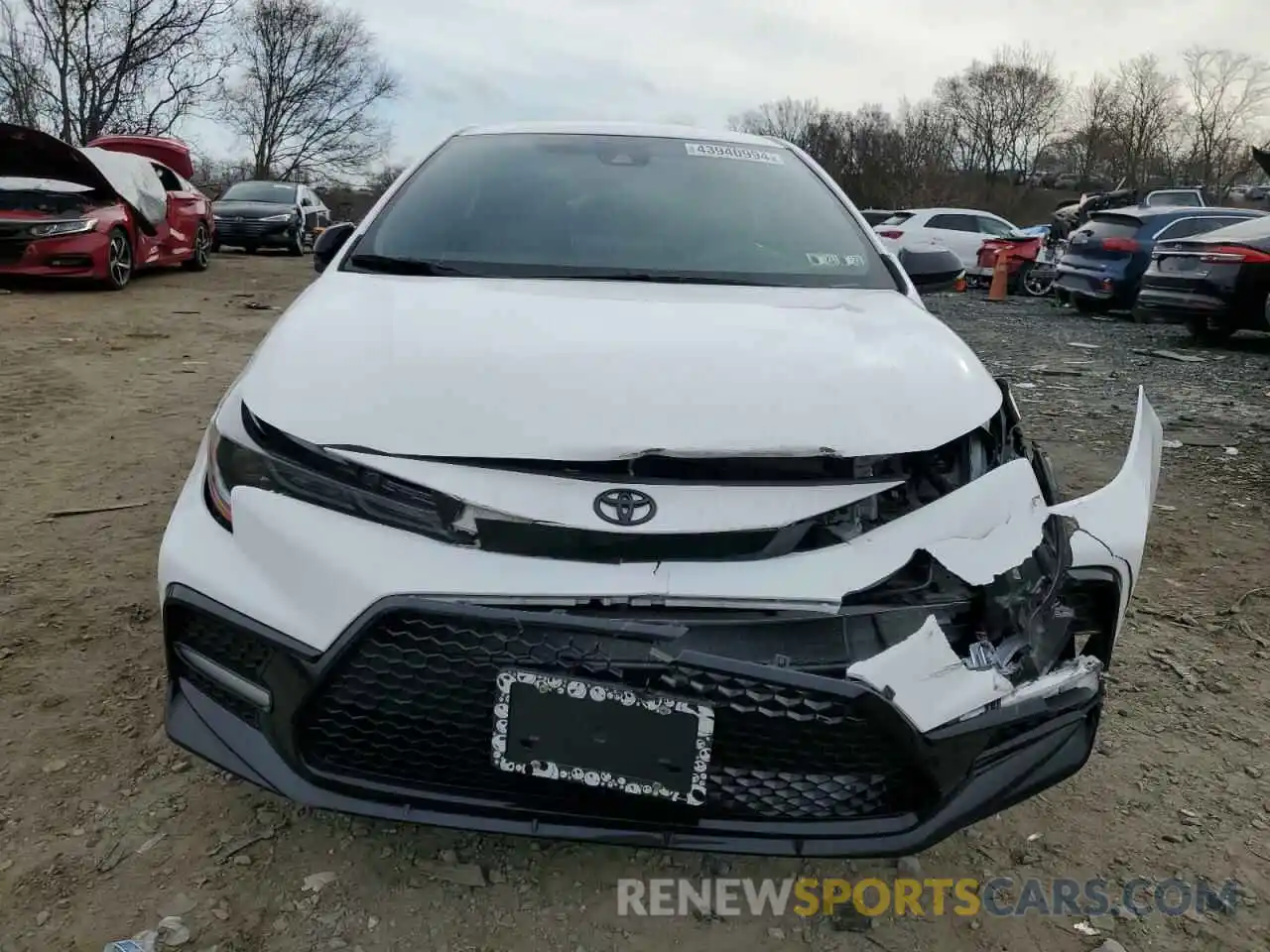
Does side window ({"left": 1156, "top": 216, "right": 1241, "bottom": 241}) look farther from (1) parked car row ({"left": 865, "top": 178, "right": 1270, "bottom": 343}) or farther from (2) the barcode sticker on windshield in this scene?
(2) the barcode sticker on windshield

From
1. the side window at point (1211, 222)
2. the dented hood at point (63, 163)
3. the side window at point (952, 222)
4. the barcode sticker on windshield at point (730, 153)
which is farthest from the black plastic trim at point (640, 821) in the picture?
the side window at point (952, 222)

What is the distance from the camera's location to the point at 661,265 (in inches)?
91.7

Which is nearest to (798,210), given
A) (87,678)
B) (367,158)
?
(87,678)

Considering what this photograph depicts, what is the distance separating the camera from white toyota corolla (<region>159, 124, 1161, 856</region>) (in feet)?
4.49

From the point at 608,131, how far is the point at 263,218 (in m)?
15.1

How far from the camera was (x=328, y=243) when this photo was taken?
114 inches

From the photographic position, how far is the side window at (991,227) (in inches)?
617

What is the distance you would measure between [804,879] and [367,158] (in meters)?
49.6

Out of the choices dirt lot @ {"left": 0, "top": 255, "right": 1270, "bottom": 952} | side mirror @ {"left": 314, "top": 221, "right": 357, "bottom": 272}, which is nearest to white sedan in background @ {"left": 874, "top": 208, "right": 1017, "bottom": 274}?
dirt lot @ {"left": 0, "top": 255, "right": 1270, "bottom": 952}

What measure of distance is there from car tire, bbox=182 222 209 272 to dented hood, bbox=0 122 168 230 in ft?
6.40

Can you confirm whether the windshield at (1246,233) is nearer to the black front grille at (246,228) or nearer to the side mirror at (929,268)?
the side mirror at (929,268)

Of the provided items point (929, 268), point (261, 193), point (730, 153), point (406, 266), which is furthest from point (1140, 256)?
point (261, 193)

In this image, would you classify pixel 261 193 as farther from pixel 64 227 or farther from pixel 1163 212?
pixel 1163 212

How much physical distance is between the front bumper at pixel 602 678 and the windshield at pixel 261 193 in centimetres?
1729
